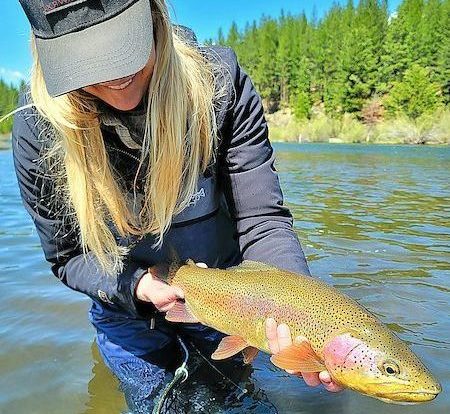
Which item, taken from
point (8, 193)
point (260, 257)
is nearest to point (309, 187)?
point (8, 193)

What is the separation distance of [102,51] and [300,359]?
4.00ft

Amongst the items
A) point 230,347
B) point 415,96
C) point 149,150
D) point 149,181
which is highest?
point 149,150

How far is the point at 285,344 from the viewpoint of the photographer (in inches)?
75.9

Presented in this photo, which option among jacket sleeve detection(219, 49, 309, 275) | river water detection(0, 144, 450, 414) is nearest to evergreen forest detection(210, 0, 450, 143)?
river water detection(0, 144, 450, 414)

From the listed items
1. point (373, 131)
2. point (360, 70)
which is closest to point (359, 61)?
point (360, 70)

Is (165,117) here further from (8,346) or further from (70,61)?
(8,346)

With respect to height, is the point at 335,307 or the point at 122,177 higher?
the point at 122,177

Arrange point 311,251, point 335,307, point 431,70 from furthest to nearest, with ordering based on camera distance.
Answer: point 431,70
point 311,251
point 335,307

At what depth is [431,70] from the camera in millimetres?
55281

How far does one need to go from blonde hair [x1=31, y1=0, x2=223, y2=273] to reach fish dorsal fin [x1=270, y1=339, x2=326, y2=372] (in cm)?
86

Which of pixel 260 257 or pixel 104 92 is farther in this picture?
pixel 260 257

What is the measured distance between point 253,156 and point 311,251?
12.8ft

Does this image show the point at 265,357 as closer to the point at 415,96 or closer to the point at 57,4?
the point at 57,4

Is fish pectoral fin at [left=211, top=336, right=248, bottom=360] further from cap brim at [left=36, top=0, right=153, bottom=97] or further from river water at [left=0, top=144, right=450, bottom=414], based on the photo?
cap brim at [left=36, top=0, right=153, bottom=97]
